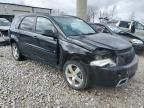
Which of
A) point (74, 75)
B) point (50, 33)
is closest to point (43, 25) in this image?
point (50, 33)

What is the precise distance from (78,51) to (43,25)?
1549mm

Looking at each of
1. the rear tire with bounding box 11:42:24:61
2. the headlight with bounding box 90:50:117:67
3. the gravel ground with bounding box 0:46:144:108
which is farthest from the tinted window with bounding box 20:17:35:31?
the headlight with bounding box 90:50:117:67

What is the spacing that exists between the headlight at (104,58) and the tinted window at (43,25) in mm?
1467

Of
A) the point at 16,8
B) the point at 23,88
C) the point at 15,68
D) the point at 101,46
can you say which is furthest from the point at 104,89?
the point at 16,8

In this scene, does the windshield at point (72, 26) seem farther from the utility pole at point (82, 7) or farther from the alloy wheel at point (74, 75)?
the utility pole at point (82, 7)

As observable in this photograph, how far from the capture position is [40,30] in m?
4.98

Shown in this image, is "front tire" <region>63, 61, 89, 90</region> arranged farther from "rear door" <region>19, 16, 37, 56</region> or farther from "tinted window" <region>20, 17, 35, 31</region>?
"tinted window" <region>20, 17, 35, 31</region>

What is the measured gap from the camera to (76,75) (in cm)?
410

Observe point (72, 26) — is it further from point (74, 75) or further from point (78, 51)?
point (74, 75)

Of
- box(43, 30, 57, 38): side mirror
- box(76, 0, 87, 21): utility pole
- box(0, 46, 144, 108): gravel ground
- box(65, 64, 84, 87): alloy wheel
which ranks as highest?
box(76, 0, 87, 21): utility pole

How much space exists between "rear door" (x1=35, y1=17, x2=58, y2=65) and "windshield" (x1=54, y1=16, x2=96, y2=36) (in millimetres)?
253

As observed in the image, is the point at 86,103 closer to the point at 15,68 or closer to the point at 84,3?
the point at 15,68

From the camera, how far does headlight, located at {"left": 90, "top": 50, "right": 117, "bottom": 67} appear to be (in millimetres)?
3660

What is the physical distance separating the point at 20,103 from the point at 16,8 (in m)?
30.7
